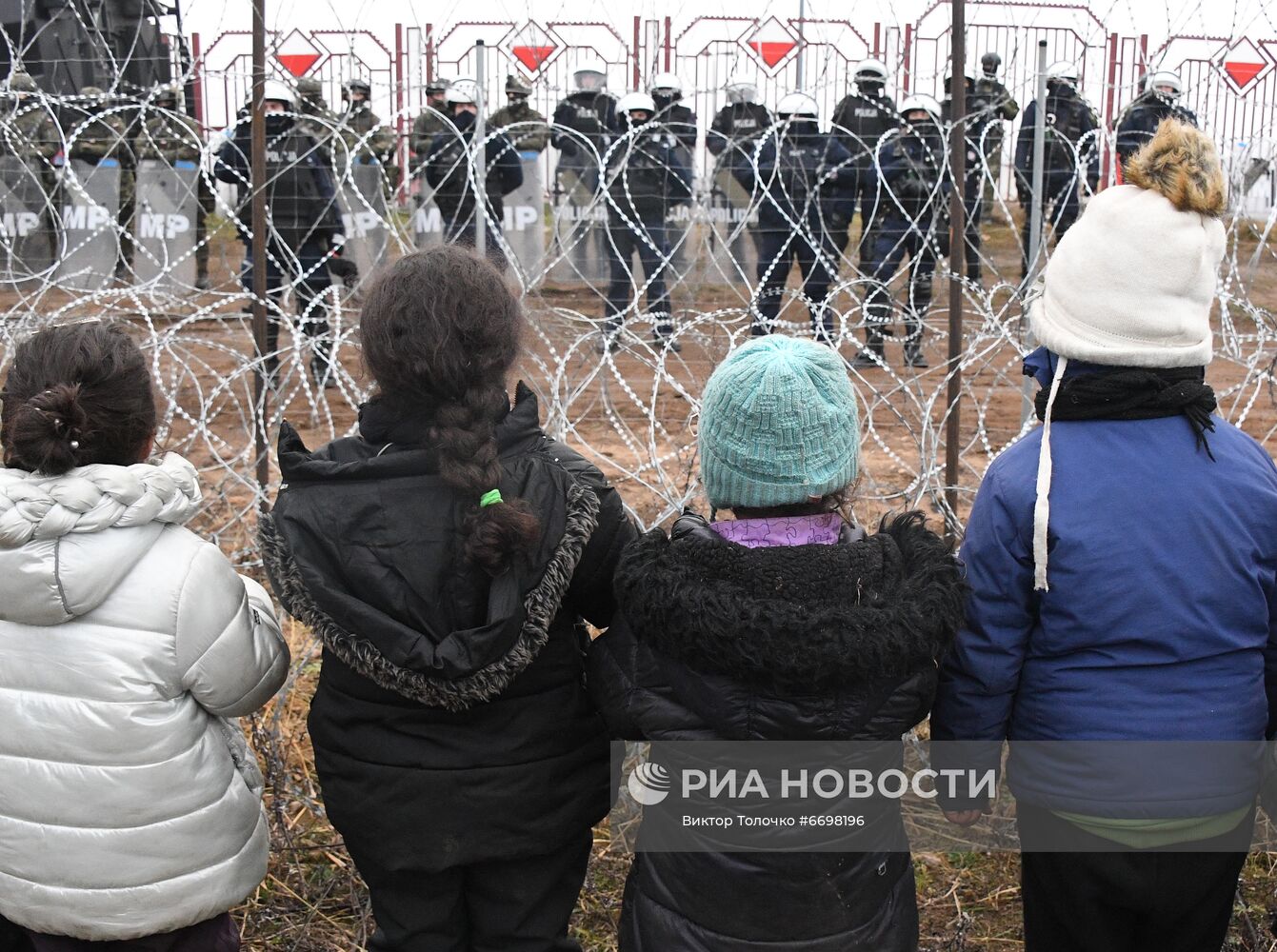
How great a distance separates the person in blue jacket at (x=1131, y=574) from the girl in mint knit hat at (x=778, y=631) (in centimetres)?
18

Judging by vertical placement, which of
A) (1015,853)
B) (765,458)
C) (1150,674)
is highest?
(765,458)

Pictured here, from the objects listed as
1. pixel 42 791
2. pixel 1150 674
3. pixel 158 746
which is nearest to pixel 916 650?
pixel 1150 674

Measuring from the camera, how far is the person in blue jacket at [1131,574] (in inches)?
67.8

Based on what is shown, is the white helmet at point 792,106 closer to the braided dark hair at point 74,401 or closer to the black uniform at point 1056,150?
the black uniform at point 1056,150

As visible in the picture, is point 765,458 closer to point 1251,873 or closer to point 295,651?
point 1251,873

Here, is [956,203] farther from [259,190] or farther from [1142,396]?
[1142,396]

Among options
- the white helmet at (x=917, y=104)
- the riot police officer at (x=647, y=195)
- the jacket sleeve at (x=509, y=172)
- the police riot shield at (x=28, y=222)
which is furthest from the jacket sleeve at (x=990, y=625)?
the police riot shield at (x=28, y=222)

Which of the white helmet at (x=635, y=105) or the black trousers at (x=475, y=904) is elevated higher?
the white helmet at (x=635, y=105)

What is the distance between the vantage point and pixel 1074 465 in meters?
1.75

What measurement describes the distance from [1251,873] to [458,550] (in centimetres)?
209

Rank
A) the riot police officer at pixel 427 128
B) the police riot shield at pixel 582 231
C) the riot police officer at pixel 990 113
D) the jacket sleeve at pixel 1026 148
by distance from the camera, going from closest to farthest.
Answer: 1. the jacket sleeve at pixel 1026 148
2. the riot police officer at pixel 990 113
3. the police riot shield at pixel 582 231
4. the riot police officer at pixel 427 128

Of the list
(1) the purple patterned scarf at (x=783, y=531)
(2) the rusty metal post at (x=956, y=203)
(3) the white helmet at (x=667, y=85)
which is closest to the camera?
(1) the purple patterned scarf at (x=783, y=531)

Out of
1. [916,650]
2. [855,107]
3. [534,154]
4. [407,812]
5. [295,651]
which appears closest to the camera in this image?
[916,650]

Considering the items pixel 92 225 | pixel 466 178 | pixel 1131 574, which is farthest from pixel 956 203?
pixel 92 225
